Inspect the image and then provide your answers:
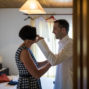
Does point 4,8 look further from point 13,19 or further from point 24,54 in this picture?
point 24,54

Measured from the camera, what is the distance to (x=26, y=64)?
4.71 feet

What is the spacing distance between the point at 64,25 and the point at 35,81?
0.59 m

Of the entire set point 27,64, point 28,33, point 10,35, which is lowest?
point 27,64

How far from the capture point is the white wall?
177 inches

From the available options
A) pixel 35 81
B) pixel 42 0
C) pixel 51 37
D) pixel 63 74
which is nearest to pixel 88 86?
pixel 63 74

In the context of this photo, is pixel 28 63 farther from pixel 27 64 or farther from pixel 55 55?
pixel 55 55

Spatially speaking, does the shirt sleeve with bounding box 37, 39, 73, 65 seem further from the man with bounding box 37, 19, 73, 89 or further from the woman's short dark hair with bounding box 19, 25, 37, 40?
the woman's short dark hair with bounding box 19, 25, 37, 40

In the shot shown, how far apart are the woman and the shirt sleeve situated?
235 millimetres

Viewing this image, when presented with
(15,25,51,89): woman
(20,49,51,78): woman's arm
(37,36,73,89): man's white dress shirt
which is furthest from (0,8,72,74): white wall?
(37,36,73,89): man's white dress shirt

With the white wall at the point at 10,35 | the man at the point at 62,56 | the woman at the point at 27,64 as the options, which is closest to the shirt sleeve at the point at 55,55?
the man at the point at 62,56

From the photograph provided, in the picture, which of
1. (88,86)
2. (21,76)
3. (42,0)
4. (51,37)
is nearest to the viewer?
(88,86)

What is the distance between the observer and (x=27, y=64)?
1433 millimetres

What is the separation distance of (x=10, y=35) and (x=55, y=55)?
134 inches

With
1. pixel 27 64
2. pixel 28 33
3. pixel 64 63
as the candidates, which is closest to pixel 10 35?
pixel 28 33
